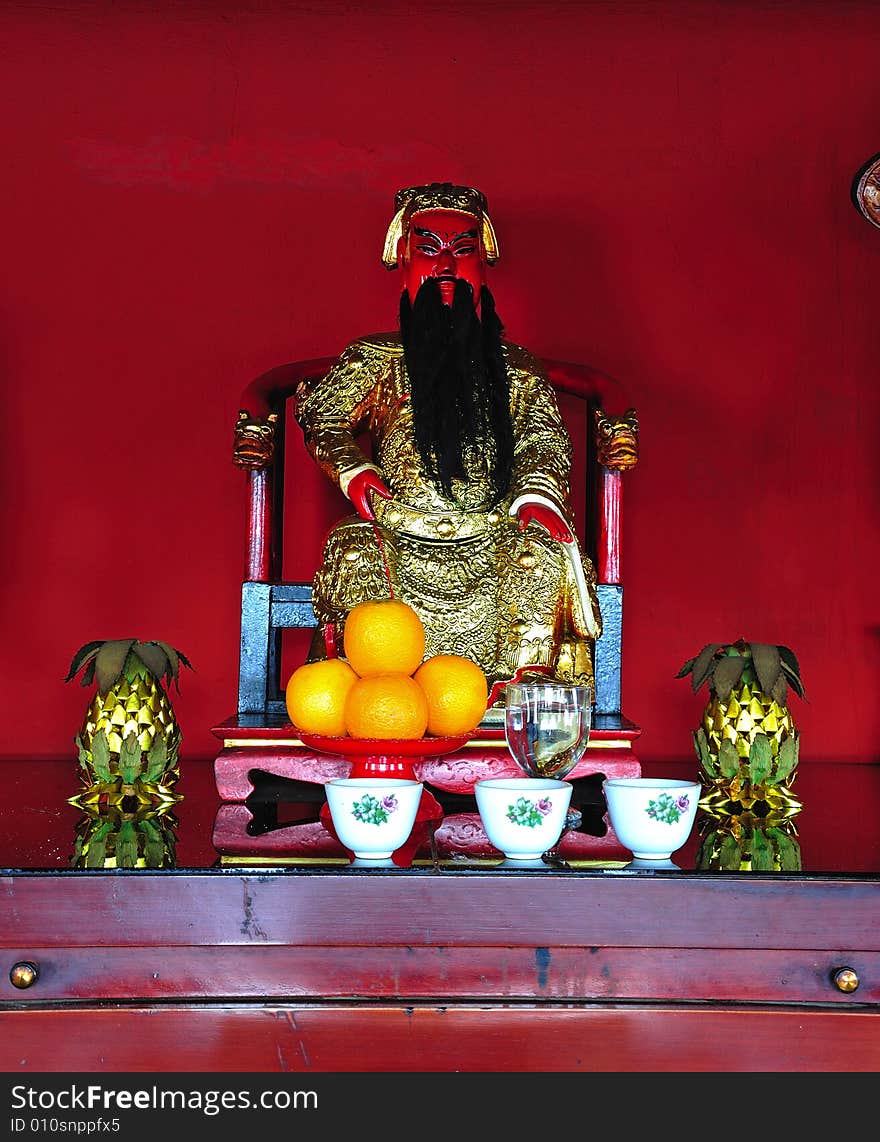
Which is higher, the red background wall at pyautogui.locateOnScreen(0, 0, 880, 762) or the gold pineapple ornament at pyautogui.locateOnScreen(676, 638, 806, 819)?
the red background wall at pyautogui.locateOnScreen(0, 0, 880, 762)

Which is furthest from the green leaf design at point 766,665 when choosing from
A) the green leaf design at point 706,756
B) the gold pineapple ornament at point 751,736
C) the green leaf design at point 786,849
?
the green leaf design at point 786,849

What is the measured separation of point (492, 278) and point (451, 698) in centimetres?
142

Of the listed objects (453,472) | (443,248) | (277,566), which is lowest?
(277,566)

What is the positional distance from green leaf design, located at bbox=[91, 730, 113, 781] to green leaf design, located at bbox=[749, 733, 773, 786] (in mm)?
816

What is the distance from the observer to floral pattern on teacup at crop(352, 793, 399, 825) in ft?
3.56

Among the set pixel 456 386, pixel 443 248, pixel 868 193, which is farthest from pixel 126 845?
pixel 868 193

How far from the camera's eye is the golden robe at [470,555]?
5.82 ft

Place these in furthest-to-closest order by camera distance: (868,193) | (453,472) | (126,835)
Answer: (868,193) < (453,472) < (126,835)

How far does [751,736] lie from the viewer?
1.55m

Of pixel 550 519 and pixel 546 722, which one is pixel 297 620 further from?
pixel 546 722

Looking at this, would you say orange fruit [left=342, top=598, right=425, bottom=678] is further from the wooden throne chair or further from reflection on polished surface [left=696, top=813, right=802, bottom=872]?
reflection on polished surface [left=696, top=813, right=802, bottom=872]

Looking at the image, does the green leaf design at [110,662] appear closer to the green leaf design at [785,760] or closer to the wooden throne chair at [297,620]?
the wooden throne chair at [297,620]

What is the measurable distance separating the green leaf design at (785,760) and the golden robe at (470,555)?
0.33 metres

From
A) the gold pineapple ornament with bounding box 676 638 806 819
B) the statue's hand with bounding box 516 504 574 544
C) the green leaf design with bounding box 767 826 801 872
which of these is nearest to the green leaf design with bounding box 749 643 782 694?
the gold pineapple ornament with bounding box 676 638 806 819
